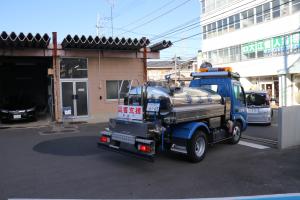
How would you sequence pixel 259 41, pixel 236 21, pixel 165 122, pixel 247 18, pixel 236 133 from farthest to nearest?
pixel 236 21 < pixel 247 18 < pixel 259 41 < pixel 236 133 < pixel 165 122

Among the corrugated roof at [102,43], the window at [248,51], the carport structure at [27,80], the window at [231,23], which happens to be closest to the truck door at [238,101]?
the corrugated roof at [102,43]

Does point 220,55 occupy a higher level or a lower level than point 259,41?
lower

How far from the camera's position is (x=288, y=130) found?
9.20 meters

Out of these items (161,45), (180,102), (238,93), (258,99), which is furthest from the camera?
(161,45)

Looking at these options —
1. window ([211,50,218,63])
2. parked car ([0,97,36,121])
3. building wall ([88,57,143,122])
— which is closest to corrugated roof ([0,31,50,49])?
building wall ([88,57,143,122])

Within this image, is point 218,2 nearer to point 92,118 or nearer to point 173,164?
point 92,118

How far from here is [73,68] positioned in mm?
16156

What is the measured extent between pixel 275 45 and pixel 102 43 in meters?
19.0

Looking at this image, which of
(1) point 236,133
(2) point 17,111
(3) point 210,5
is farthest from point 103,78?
(3) point 210,5

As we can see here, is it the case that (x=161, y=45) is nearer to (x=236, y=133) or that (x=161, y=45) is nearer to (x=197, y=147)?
(x=236, y=133)

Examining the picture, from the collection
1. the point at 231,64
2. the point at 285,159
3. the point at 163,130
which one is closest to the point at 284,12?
the point at 231,64

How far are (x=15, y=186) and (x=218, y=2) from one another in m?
34.1

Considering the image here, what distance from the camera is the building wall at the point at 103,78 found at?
1648cm

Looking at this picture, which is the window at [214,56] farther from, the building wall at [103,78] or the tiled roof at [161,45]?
the building wall at [103,78]
